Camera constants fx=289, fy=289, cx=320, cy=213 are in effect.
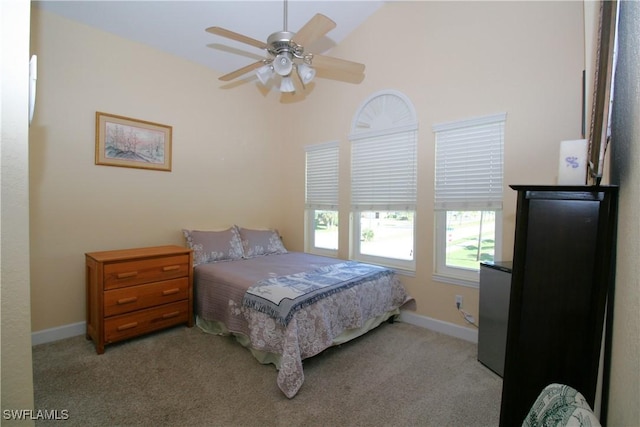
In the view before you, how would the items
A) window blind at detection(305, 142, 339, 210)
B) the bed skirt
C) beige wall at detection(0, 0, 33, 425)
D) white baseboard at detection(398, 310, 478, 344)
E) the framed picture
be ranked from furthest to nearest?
window blind at detection(305, 142, 339, 210)
the framed picture
white baseboard at detection(398, 310, 478, 344)
the bed skirt
beige wall at detection(0, 0, 33, 425)

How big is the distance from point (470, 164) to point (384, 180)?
89cm

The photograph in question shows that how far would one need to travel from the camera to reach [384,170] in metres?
3.26

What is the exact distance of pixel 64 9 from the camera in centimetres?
250

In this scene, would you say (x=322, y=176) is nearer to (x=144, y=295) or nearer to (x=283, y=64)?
(x=283, y=64)

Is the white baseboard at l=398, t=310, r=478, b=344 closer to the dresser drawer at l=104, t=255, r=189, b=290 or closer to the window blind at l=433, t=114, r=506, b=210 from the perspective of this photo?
the window blind at l=433, t=114, r=506, b=210

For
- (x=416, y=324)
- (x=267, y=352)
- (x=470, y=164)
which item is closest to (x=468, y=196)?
(x=470, y=164)

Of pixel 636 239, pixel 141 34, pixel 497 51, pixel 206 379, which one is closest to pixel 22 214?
pixel 636 239

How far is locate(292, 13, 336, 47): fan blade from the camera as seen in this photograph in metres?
1.84

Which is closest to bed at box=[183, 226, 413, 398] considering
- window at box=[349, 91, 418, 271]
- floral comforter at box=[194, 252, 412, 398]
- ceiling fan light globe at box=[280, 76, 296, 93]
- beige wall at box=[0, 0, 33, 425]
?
floral comforter at box=[194, 252, 412, 398]

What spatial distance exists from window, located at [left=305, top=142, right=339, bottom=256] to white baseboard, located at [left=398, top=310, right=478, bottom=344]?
3.88ft

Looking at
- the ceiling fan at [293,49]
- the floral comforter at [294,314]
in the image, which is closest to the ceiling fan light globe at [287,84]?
the ceiling fan at [293,49]

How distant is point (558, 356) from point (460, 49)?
2.63 metres

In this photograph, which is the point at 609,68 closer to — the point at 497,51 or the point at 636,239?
the point at 636,239

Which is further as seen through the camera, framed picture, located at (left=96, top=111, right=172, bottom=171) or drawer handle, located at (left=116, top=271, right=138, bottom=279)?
framed picture, located at (left=96, top=111, right=172, bottom=171)
